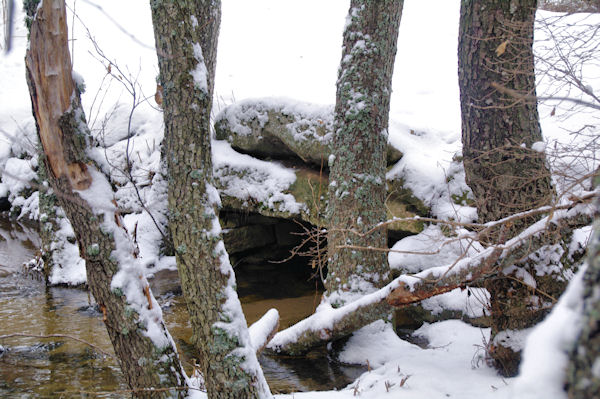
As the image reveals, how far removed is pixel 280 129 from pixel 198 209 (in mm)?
4403

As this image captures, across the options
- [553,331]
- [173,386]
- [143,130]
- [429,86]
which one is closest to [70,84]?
[173,386]

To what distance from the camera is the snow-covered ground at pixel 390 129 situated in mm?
3678

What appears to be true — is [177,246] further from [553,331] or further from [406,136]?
[406,136]

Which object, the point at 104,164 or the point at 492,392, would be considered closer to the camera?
the point at 104,164

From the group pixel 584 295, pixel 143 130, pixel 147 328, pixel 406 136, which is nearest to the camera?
pixel 584 295

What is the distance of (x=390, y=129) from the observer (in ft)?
23.1

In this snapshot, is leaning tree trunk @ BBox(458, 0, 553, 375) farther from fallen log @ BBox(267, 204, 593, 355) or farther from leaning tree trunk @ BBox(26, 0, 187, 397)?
leaning tree trunk @ BBox(26, 0, 187, 397)

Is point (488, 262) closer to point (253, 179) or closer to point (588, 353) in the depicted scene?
point (588, 353)

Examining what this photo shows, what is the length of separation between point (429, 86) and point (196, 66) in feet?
33.2

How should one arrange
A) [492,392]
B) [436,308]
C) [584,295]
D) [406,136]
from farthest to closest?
[406,136] < [436,308] < [492,392] < [584,295]

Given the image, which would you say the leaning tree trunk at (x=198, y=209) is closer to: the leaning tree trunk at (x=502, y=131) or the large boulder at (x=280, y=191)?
the leaning tree trunk at (x=502, y=131)

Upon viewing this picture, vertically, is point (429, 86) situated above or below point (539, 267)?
above

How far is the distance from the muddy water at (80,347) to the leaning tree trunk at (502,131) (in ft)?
5.32

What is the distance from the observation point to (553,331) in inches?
35.7
